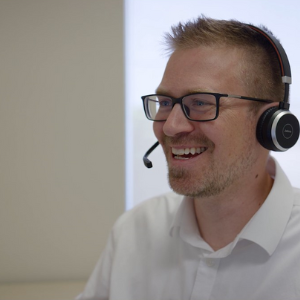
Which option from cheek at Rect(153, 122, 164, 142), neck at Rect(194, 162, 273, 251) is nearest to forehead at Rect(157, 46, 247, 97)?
cheek at Rect(153, 122, 164, 142)

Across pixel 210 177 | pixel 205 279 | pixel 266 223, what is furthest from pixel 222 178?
pixel 205 279

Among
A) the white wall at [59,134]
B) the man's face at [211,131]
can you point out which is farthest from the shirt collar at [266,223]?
the white wall at [59,134]

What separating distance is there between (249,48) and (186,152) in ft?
1.06

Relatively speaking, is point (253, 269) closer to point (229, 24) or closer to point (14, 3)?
point (229, 24)

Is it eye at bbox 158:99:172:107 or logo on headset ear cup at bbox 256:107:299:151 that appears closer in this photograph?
logo on headset ear cup at bbox 256:107:299:151

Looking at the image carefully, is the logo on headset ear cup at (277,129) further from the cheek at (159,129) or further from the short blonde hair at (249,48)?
the cheek at (159,129)

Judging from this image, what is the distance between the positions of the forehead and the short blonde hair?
0.7 inches

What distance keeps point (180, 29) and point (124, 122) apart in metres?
1.13

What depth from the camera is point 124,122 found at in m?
2.08

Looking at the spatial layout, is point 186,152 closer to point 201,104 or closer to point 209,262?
point 201,104

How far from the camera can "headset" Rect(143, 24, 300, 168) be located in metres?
0.83

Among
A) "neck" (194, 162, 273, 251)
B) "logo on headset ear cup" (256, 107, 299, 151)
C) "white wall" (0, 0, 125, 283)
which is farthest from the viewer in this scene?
"white wall" (0, 0, 125, 283)

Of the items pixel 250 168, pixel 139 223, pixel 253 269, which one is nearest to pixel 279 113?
pixel 250 168

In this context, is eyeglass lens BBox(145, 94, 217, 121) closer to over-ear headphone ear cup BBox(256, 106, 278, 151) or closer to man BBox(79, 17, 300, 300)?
man BBox(79, 17, 300, 300)
